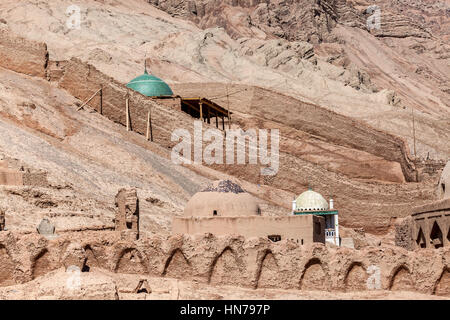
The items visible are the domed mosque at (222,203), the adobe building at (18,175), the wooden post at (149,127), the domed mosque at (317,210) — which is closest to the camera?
the domed mosque at (222,203)

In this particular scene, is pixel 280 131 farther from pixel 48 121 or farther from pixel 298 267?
pixel 298 267

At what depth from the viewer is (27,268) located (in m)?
12.4

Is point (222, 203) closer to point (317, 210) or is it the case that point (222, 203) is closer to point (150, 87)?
point (317, 210)

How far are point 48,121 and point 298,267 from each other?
15.2 meters

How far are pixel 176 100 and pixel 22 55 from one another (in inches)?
246

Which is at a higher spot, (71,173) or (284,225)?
(71,173)

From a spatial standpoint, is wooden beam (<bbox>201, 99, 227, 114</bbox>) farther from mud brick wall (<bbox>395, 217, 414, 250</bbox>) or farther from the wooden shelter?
mud brick wall (<bbox>395, 217, 414, 250</bbox>)

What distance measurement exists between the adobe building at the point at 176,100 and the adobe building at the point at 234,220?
1543cm

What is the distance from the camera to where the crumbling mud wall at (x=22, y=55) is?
30891 millimetres

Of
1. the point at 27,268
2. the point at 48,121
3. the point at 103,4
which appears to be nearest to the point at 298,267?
the point at 27,268

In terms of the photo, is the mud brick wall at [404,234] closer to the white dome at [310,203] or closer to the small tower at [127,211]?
the white dome at [310,203]

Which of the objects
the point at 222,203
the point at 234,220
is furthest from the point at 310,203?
the point at 234,220

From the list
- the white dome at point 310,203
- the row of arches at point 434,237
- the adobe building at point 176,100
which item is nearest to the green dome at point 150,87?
the adobe building at point 176,100

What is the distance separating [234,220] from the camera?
17125mm
